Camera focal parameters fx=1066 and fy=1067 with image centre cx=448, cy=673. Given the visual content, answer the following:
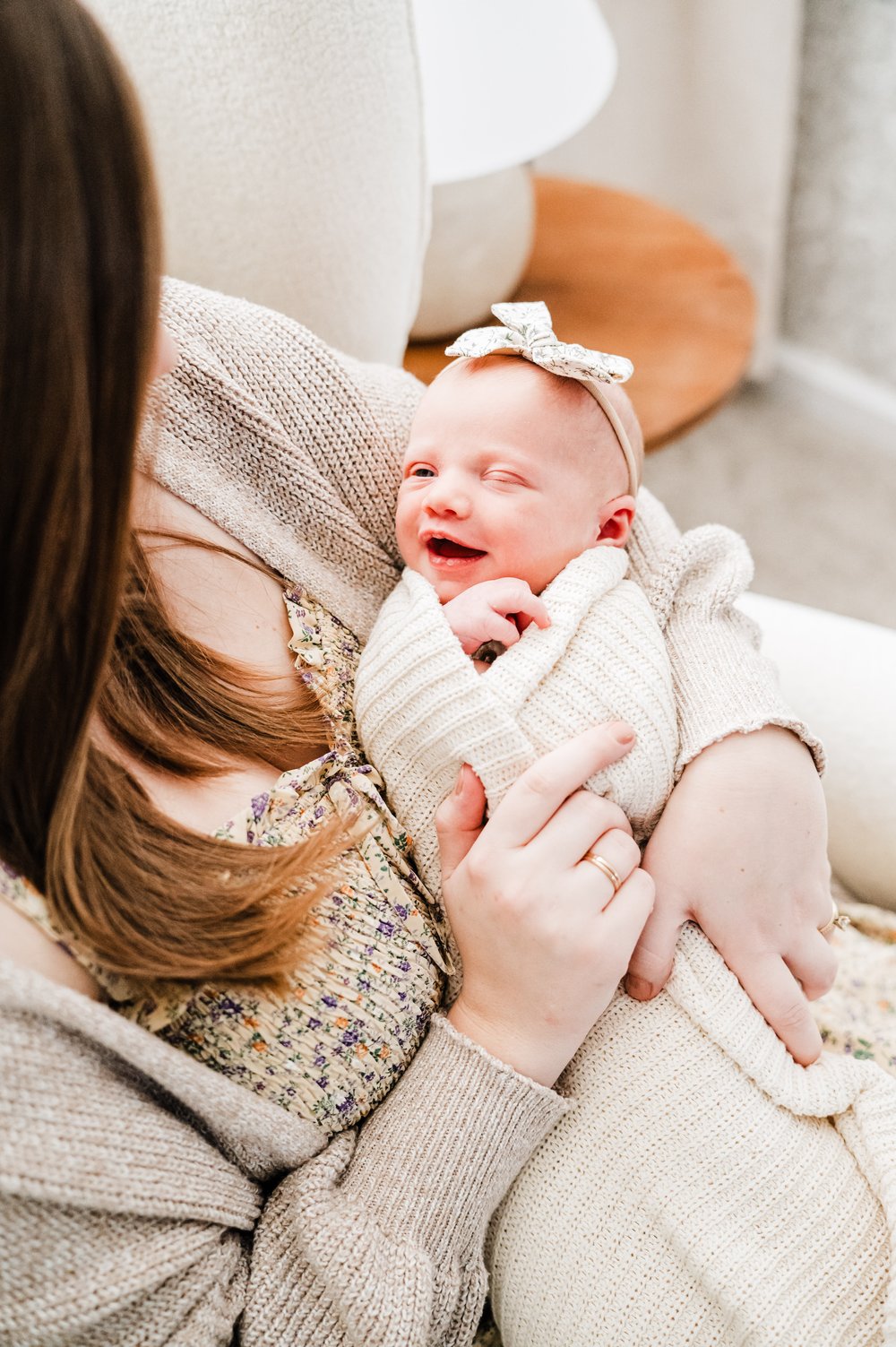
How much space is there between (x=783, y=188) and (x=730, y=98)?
0.21m

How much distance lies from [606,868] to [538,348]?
378 millimetres

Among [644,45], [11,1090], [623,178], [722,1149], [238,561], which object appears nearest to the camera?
[11,1090]

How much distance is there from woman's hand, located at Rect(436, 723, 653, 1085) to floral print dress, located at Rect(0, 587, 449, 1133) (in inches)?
1.5

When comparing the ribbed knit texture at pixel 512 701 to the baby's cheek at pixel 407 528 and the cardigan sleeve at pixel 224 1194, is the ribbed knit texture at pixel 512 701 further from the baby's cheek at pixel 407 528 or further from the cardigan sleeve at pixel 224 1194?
the cardigan sleeve at pixel 224 1194

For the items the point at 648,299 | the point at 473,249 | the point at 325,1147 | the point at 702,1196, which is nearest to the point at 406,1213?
the point at 325,1147

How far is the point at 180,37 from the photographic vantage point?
87 cm

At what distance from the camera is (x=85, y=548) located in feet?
1.76

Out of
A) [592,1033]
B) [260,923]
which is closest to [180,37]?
[260,923]

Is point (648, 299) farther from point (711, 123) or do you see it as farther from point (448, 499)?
point (711, 123)

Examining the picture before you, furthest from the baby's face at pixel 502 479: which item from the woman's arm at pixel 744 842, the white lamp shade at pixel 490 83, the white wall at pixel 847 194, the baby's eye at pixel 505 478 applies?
the white wall at pixel 847 194

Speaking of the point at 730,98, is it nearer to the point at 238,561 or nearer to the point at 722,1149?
the point at 238,561

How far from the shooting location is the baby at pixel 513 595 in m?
0.69

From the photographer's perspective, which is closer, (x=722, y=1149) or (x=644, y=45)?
(x=722, y=1149)

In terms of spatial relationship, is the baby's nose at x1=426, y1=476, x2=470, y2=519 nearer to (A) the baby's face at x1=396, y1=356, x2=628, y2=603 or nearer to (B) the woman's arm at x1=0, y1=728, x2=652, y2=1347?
(A) the baby's face at x1=396, y1=356, x2=628, y2=603
